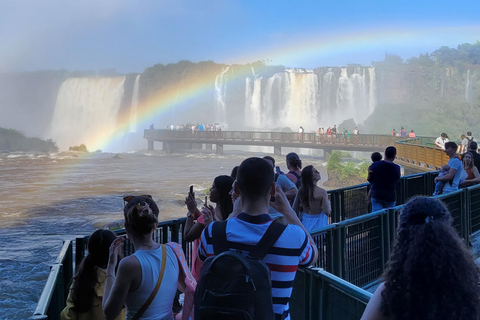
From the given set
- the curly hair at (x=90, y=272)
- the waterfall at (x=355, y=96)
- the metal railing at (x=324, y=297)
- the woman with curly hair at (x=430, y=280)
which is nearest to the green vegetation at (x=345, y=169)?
the metal railing at (x=324, y=297)

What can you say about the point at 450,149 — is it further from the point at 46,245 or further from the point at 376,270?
the point at 46,245

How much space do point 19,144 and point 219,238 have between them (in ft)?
225

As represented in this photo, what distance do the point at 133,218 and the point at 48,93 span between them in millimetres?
112278

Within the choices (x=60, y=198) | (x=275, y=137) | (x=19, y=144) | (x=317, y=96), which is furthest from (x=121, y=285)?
(x=19, y=144)

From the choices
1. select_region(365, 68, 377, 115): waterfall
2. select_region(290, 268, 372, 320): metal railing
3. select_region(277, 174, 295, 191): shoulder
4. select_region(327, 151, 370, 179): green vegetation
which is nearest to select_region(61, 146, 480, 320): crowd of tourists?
select_region(290, 268, 372, 320): metal railing

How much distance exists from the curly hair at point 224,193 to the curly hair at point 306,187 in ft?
5.37

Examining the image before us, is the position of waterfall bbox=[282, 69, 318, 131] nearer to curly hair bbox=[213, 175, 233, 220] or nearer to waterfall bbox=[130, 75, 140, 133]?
waterfall bbox=[130, 75, 140, 133]

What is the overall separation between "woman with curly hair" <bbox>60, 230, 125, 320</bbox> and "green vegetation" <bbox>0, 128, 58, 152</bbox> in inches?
2578

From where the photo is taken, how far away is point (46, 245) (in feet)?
51.5

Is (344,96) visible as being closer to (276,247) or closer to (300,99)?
(300,99)

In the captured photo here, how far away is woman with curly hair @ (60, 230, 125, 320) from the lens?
351 centimetres

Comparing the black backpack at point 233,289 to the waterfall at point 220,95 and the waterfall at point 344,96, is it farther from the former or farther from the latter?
the waterfall at point 220,95

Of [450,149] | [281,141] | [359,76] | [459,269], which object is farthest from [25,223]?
[359,76]

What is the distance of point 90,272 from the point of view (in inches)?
140
